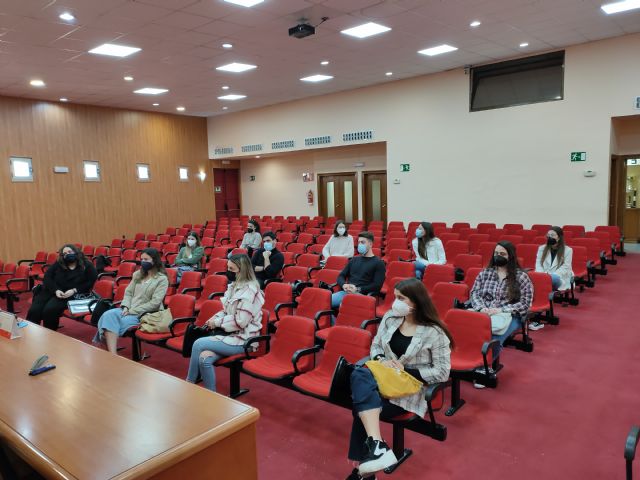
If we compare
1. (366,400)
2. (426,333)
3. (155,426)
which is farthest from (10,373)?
(426,333)

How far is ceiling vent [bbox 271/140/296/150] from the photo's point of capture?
14445mm

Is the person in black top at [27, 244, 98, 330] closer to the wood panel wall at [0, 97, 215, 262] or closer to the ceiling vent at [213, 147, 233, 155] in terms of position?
the wood panel wall at [0, 97, 215, 262]

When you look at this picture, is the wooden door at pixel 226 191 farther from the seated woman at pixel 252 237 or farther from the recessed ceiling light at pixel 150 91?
the seated woman at pixel 252 237

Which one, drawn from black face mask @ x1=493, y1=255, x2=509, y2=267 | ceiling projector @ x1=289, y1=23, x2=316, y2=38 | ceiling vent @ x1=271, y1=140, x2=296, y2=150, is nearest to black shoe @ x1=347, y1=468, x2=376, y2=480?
black face mask @ x1=493, y1=255, x2=509, y2=267

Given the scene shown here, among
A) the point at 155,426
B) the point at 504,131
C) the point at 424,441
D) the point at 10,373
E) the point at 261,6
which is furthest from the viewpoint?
the point at 504,131

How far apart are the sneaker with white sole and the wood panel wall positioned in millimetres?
12265

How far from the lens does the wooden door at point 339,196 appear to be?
1474 cm

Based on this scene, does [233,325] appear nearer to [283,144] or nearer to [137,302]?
[137,302]

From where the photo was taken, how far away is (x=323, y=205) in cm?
1551

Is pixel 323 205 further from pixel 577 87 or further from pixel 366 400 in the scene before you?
pixel 366 400

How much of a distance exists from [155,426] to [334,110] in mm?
12412

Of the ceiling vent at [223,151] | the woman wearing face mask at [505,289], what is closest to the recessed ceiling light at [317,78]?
the ceiling vent at [223,151]

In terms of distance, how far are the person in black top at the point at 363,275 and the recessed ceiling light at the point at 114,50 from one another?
18.9 ft

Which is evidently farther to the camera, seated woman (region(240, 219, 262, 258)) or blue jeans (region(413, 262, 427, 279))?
seated woman (region(240, 219, 262, 258))
